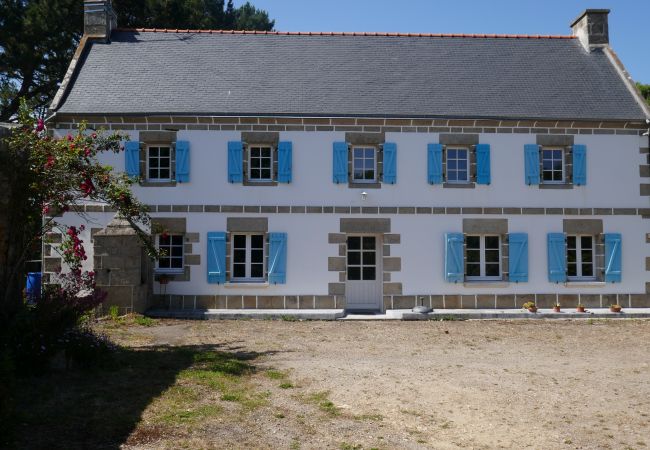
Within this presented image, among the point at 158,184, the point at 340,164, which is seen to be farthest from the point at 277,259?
the point at 158,184

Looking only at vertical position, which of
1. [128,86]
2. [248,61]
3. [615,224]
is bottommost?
[615,224]

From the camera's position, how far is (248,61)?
1507 cm

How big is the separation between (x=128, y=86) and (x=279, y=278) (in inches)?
234

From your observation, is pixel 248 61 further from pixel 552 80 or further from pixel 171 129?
pixel 552 80

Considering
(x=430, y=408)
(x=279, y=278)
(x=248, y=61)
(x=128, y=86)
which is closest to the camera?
(x=430, y=408)

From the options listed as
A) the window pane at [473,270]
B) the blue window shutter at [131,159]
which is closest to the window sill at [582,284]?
the window pane at [473,270]

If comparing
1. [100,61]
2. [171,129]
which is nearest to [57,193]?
[171,129]

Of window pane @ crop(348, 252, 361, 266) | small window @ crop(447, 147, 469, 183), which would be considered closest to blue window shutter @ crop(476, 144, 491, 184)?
small window @ crop(447, 147, 469, 183)

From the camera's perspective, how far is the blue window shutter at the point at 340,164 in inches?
520

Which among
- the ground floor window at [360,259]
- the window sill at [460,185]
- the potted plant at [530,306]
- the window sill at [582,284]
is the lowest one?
the potted plant at [530,306]

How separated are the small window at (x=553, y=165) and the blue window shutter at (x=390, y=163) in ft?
11.7

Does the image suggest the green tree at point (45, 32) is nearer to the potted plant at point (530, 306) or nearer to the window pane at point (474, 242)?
the window pane at point (474, 242)

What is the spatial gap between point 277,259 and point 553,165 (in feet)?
22.6

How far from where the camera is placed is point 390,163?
43.7ft
